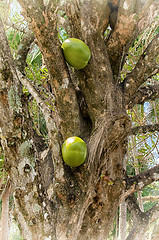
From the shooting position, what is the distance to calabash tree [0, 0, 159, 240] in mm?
1167

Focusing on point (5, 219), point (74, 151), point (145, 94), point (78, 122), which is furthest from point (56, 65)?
point (5, 219)

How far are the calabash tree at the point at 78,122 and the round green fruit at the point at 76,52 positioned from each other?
0.12 ft

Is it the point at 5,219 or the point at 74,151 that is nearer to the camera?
the point at 74,151

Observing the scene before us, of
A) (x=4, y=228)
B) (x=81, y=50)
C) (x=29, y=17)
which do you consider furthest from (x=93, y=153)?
(x=4, y=228)

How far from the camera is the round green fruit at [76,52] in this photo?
1.30 metres

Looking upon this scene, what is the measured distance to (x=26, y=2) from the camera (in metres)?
1.23

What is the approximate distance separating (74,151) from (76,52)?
554 mm

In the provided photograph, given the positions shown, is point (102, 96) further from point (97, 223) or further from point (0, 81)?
point (97, 223)

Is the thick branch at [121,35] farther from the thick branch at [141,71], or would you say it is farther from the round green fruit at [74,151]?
the round green fruit at [74,151]

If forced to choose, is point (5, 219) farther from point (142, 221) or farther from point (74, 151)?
point (74, 151)

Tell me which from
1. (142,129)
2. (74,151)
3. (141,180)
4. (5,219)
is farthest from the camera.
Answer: (5,219)

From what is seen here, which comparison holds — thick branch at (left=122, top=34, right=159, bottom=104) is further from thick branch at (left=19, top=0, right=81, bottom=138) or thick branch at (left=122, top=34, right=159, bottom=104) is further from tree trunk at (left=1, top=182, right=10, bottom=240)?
tree trunk at (left=1, top=182, right=10, bottom=240)

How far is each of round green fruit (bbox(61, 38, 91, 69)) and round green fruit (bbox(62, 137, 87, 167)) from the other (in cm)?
44

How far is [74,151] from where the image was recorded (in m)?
1.19
